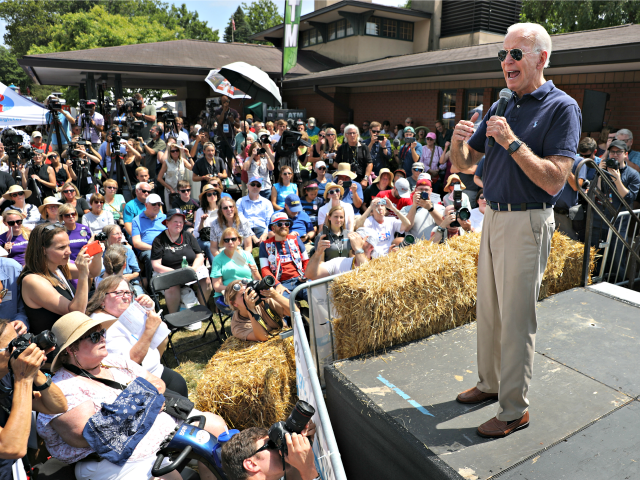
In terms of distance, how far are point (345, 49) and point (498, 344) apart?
21229mm

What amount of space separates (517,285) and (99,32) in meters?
47.9

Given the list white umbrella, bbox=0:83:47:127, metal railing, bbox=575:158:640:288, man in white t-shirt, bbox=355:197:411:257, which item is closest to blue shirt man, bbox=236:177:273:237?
man in white t-shirt, bbox=355:197:411:257

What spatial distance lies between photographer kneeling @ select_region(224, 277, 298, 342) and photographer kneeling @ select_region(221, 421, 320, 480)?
5.60ft

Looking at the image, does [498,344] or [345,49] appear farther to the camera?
[345,49]

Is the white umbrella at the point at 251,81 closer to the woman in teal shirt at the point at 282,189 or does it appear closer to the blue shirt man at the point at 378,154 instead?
the woman in teal shirt at the point at 282,189

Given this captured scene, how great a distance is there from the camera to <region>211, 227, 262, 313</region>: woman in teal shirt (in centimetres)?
551

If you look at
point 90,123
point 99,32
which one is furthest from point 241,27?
point 90,123

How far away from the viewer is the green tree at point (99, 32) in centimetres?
3984

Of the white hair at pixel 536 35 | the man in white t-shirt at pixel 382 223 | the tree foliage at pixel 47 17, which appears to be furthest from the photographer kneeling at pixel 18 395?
the tree foliage at pixel 47 17

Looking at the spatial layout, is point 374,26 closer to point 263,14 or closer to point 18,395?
point 18,395

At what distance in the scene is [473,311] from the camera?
4.04 m

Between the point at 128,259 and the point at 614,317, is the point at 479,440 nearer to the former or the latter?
the point at 614,317

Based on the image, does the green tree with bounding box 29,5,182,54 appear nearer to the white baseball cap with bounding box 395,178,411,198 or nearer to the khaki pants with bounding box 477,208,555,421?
the white baseball cap with bounding box 395,178,411,198

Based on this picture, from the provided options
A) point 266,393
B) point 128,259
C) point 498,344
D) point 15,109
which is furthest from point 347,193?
point 15,109
